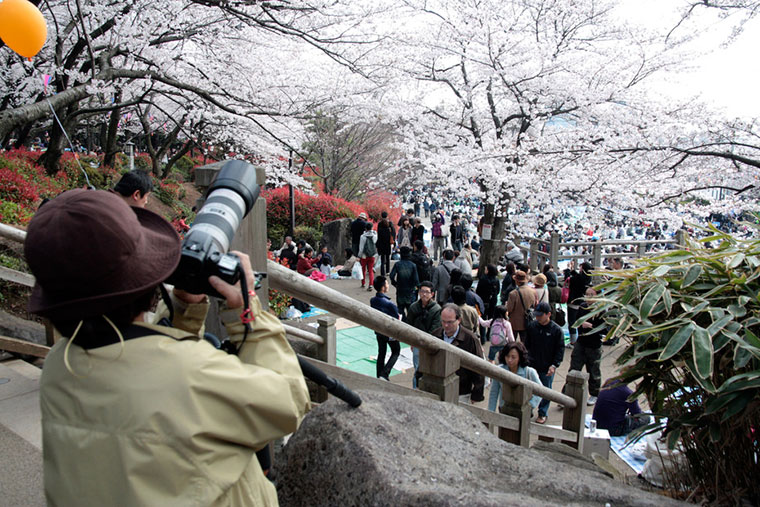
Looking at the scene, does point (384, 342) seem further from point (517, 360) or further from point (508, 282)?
point (508, 282)

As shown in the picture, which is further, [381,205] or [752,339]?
[381,205]

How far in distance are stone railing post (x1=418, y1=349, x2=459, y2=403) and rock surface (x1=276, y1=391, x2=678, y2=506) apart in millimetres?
556

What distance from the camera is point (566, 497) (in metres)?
2.00

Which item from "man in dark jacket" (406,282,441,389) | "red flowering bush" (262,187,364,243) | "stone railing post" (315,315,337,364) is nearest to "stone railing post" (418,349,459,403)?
"stone railing post" (315,315,337,364)

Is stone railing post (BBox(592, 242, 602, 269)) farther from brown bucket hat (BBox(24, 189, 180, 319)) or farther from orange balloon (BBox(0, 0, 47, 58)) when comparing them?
brown bucket hat (BBox(24, 189, 180, 319))

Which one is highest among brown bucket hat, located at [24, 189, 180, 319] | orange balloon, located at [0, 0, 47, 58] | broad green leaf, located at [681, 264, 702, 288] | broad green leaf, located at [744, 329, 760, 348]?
orange balloon, located at [0, 0, 47, 58]

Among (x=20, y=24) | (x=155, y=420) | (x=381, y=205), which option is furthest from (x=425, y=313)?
(x=381, y=205)

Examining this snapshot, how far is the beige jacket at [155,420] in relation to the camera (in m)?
1.05

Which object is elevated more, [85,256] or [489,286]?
[85,256]

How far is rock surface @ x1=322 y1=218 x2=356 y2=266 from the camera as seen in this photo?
15859mm

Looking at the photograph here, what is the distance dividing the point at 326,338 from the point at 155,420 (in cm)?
240

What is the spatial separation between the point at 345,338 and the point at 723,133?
241 inches

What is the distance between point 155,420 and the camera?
105 centimetres

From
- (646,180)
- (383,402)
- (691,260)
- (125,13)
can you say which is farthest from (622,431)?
(125,13)
